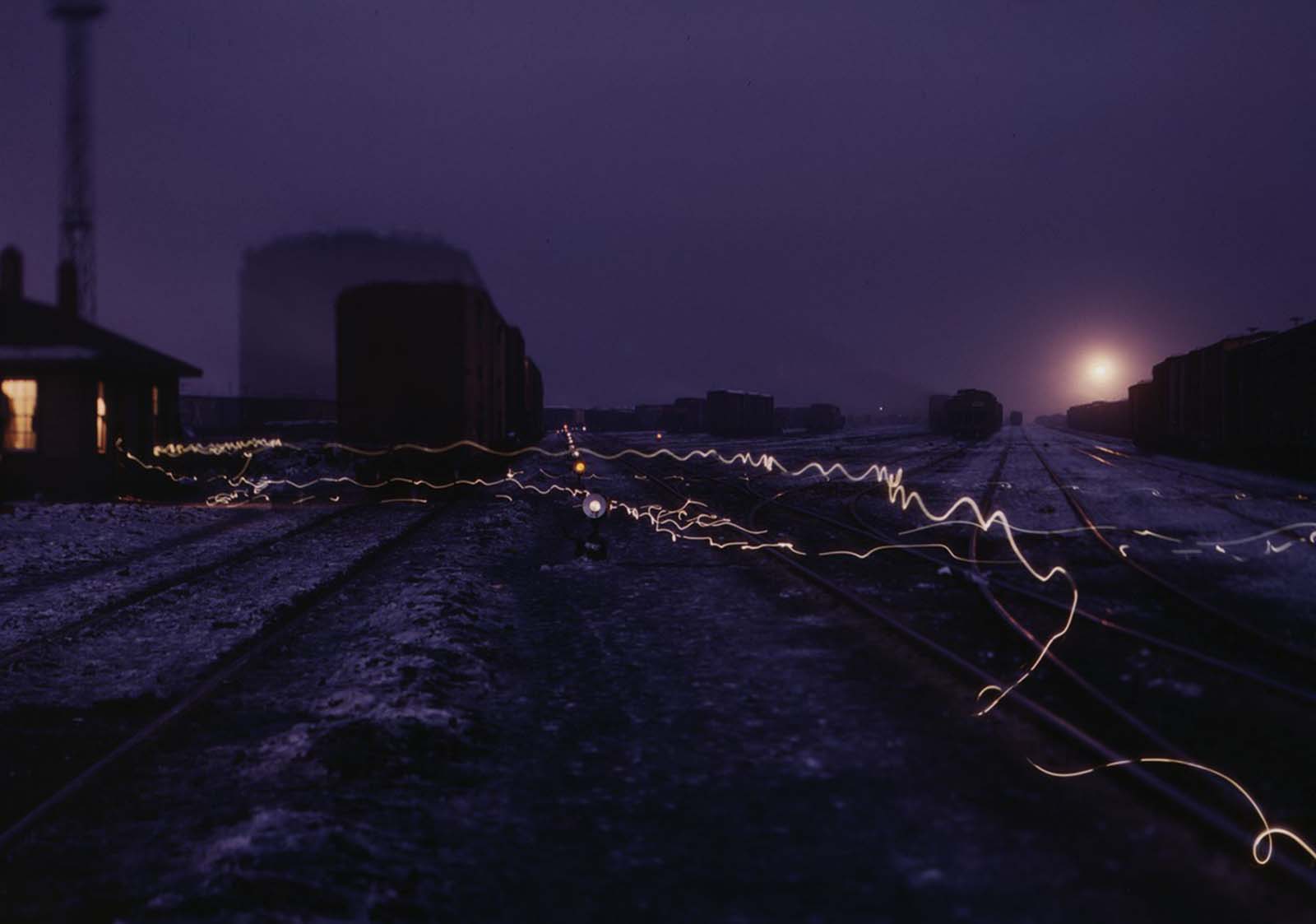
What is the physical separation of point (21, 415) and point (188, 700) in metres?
20.5

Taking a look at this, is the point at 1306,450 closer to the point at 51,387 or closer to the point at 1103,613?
the point at 1103,613

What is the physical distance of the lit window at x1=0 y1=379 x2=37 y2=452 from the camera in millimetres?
21788

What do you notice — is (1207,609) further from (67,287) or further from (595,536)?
(67,287)

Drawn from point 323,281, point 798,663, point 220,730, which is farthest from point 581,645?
point 323,281

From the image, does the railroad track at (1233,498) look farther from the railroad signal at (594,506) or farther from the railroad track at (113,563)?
the railroad track at (113,563)

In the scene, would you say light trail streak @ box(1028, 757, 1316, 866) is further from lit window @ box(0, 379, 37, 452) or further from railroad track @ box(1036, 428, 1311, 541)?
lit window @ box(0, 379, 37, 452)

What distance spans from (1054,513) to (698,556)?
923cm

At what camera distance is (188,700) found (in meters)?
6.00

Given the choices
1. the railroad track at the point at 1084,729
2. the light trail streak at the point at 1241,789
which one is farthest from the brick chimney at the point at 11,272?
the light trail streak at the point at 1241,789

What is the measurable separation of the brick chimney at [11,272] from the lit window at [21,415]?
9267 mm

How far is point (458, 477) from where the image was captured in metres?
21.0

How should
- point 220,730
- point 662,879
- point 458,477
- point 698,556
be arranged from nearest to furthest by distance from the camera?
point 662,879, point 220,730, point 698,556, point 458,477

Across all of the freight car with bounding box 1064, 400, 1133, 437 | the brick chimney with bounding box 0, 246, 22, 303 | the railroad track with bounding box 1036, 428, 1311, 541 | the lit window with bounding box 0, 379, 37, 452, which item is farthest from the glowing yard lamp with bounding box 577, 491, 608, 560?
the freight car with bounding box 1064, 400, 1133, 437

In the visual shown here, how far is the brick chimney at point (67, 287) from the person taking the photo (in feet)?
103
